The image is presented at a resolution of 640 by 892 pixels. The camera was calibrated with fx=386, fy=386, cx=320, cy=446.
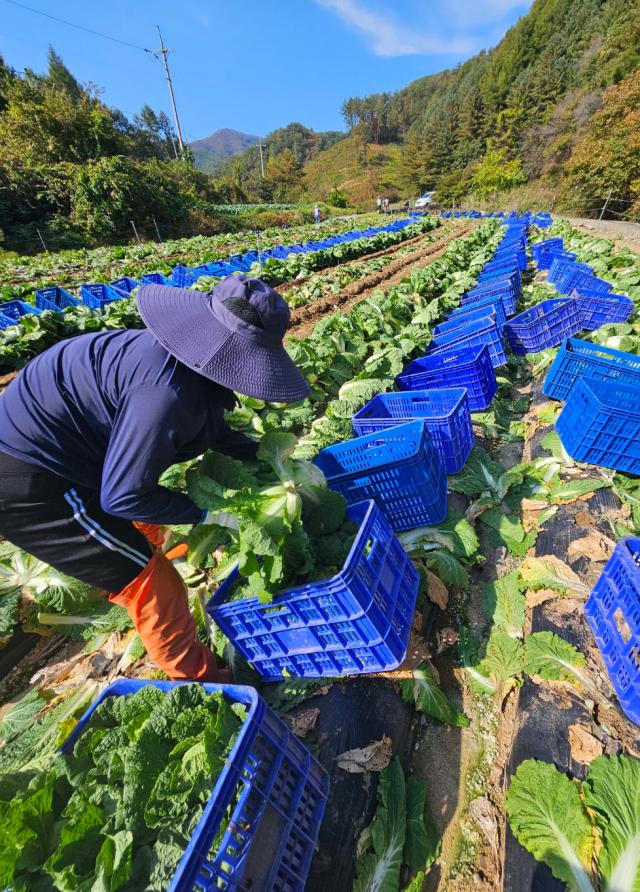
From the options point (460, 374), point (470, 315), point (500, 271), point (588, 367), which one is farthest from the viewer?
point (500, 271)

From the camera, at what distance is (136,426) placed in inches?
71.9

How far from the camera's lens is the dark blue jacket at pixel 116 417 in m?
1.86

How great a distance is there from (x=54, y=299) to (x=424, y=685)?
47.6ft

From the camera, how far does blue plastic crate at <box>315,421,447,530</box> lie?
3.14 m

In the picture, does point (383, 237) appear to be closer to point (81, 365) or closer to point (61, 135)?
point (81, 365)

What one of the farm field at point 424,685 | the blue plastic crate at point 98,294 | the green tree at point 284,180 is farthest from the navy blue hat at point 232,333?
the green tree at point 284,180

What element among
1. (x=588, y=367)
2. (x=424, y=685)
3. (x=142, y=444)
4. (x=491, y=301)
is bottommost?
(x=424, y=685)

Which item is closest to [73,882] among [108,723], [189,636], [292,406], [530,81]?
[108,723]

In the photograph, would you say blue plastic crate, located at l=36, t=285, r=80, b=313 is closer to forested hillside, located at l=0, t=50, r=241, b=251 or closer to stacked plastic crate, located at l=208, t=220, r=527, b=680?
stacked plastic crate, located at l=208, t=220, r=527, b=680

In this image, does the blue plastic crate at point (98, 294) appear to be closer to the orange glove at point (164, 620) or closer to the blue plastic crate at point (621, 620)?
the orange glove at point (164, 620)

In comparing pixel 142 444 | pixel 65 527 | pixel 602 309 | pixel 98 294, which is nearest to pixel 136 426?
pixel 142 444

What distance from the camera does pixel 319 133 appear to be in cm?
15662

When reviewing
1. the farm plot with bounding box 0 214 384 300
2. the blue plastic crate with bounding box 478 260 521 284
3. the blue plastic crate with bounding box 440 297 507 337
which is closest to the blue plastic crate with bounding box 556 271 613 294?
the blue plastic crate with bounding box 478 260 521 284

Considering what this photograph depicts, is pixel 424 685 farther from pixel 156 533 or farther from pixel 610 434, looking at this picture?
pixel 610 434
